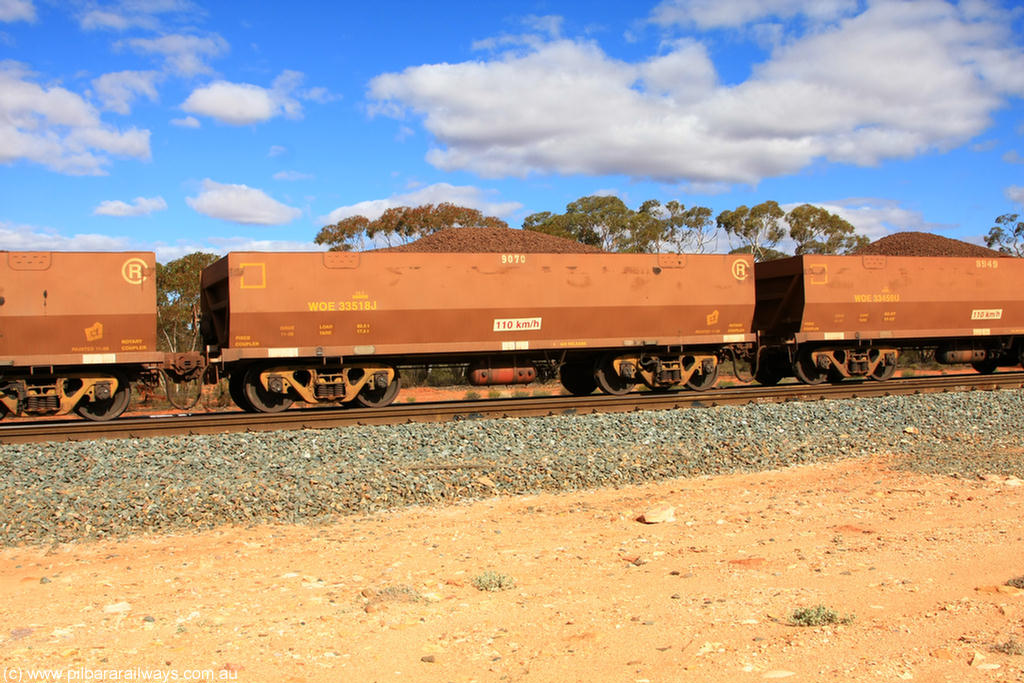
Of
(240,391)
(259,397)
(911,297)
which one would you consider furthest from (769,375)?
(240,391)

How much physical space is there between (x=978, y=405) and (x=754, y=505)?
8.27 m

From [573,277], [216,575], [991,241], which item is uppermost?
[991,241]

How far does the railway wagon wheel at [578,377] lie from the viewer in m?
16.9

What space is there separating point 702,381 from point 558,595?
1196 cm

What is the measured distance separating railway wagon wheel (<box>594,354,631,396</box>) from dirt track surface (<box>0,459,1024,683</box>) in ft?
25.2

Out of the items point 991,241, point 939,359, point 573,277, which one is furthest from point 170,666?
point 991,241

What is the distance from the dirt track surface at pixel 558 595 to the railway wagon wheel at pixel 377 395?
6.58m

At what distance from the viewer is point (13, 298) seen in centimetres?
1275

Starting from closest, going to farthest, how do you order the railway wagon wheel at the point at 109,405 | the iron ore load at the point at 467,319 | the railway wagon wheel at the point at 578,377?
the railway wagon wheel at the point at 109,405, the iron ore load at the point at 467,319, the railway wagon wheel at the point at 578,377

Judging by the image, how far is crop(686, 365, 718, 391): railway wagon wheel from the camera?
16750mm

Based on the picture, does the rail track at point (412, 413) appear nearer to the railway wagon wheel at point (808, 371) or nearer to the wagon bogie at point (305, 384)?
the wagon bogie at point (305, 384)

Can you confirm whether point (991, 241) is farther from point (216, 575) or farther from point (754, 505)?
point (216, 575)

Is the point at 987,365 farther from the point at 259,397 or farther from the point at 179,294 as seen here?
the point at 179,294

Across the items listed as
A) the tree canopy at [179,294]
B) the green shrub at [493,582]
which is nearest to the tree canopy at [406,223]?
the tree canopy at [179,294]
